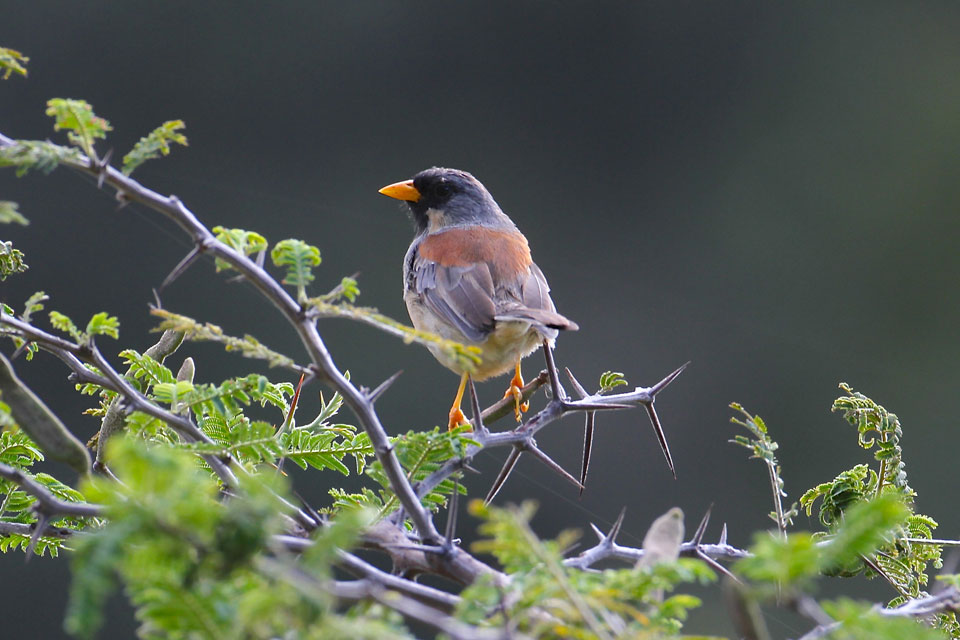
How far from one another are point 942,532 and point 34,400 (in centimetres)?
1126

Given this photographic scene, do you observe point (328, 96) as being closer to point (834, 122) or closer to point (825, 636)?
point (834, 122)

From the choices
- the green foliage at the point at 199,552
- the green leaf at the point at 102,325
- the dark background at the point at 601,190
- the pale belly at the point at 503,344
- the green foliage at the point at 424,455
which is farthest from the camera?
the dark background at the point at 601,190

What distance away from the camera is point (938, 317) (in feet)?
46.9

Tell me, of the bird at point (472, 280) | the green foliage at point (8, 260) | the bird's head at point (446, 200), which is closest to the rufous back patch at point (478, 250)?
the bird at point (472, 280)

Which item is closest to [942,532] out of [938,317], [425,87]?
[938,317]

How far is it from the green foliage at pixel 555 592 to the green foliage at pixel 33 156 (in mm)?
682

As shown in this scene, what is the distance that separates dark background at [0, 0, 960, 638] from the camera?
11.6 m

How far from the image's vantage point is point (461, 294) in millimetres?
3896

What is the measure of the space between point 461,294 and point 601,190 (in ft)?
34.6

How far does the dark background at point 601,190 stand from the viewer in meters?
11.6

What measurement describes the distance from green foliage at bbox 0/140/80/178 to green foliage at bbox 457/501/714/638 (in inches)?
26.8

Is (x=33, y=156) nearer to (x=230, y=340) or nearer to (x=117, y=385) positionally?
(x=230, y=340)

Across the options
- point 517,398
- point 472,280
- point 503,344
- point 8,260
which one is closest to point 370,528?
point 517,398

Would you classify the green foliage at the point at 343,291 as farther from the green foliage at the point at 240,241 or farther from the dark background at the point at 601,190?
the dark background at the point at 601,190
